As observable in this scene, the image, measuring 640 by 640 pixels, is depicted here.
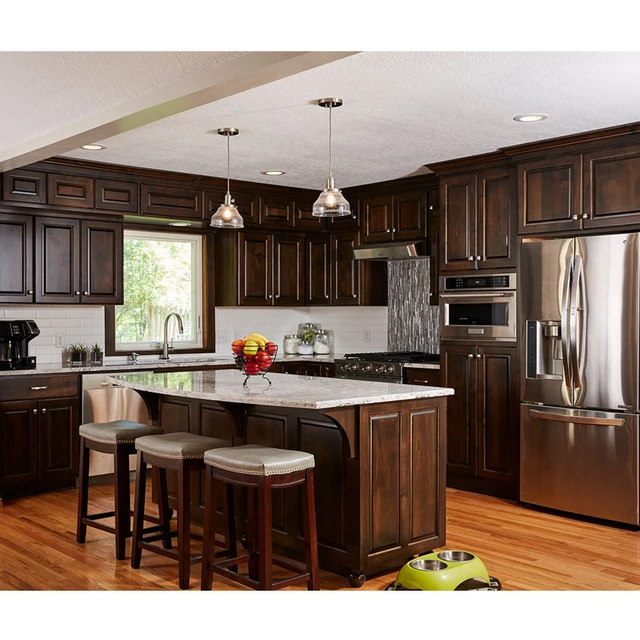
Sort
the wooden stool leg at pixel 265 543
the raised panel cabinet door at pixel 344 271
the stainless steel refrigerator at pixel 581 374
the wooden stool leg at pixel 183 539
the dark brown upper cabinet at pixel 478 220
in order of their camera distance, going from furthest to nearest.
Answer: the raised panel cabinet door at pixel 344 271
the dark brown upper cabinet at pixel 478 220
the stainless steel refrigerator at pixel 581 374
the wooden stool leg at pixel 183 539
the wooden stool leg at pixel 265 543

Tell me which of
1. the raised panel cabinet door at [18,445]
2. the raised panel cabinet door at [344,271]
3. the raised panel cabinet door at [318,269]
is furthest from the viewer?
the raised panel cabinet door at [318,269]

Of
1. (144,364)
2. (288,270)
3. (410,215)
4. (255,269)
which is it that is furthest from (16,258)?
(410,215)

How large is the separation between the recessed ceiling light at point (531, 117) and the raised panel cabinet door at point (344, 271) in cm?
274

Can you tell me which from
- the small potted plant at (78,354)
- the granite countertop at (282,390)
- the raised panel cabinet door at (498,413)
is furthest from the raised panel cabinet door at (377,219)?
the small potted plant at (78,354)

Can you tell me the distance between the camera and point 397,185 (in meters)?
6.72

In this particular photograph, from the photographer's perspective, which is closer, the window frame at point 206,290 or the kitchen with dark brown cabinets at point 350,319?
the kitchen with dark brown cabinets at point 350,319

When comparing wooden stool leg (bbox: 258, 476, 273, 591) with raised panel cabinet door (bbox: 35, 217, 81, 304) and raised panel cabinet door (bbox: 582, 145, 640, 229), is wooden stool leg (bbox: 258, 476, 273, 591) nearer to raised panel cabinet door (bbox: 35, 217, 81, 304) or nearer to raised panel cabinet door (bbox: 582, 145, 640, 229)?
raised panel cabinet door (bbox: 582, 145, 640, 229)

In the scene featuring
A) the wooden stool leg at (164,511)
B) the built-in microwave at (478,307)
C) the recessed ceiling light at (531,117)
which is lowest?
the wooden stool leg at (164,511)

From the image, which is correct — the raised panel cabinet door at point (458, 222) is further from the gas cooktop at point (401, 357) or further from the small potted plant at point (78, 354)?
the small potted plant at point (78, 354)

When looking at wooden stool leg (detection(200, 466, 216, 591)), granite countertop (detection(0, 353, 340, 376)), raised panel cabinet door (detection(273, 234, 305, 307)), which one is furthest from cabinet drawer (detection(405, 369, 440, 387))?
wooden stool leg (detection(200, 466, 216, 591))

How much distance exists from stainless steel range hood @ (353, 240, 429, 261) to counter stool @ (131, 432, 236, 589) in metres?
3.12

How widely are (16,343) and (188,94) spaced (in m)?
3.41

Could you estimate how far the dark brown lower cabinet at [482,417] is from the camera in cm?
546

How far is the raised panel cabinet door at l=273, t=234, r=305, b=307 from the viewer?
290 inches
